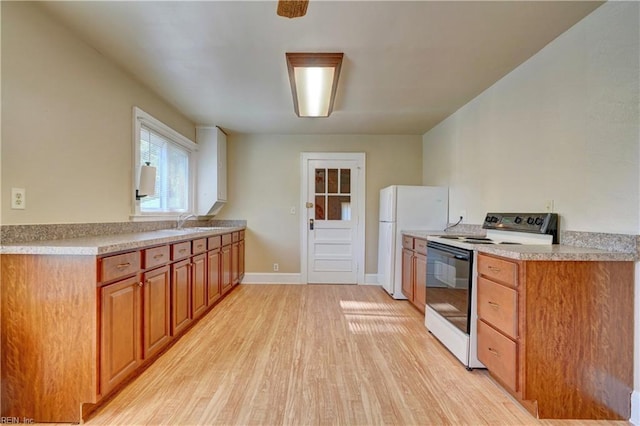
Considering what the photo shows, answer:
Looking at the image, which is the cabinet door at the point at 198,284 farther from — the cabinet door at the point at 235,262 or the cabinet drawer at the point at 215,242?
the cabinet door at the point at 235,262

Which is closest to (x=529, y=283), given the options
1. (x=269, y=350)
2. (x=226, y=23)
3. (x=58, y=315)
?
(x=269, y=350)

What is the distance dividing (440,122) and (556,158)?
7.00ft

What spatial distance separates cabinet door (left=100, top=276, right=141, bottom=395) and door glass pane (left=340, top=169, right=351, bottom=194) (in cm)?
328

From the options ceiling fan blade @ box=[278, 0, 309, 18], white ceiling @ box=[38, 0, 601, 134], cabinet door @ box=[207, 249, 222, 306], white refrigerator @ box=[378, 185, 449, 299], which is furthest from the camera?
white refrigerator @ box=[378, 185, 449, 299]

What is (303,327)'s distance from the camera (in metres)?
2.95

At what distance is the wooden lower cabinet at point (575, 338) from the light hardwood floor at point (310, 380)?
205mm

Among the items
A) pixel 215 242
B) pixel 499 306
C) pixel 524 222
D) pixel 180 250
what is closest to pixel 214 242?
pixel 215 242

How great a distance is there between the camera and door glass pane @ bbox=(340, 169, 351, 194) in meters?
4.75

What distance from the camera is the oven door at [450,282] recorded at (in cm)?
223

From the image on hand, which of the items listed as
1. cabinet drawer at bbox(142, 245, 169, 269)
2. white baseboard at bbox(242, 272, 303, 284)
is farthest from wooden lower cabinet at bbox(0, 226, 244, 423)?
white baseboard at bbox(242, 272, 303, 284)

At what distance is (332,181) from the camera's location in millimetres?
4746

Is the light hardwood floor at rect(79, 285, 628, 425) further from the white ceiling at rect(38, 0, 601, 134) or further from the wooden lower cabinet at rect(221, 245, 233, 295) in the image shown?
the white ceiling at rect(38, 0, 601, 134)

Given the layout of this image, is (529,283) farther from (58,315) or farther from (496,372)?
(58,315)

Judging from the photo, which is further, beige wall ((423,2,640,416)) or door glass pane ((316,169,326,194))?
door glass pane ((316,169,326,194))
